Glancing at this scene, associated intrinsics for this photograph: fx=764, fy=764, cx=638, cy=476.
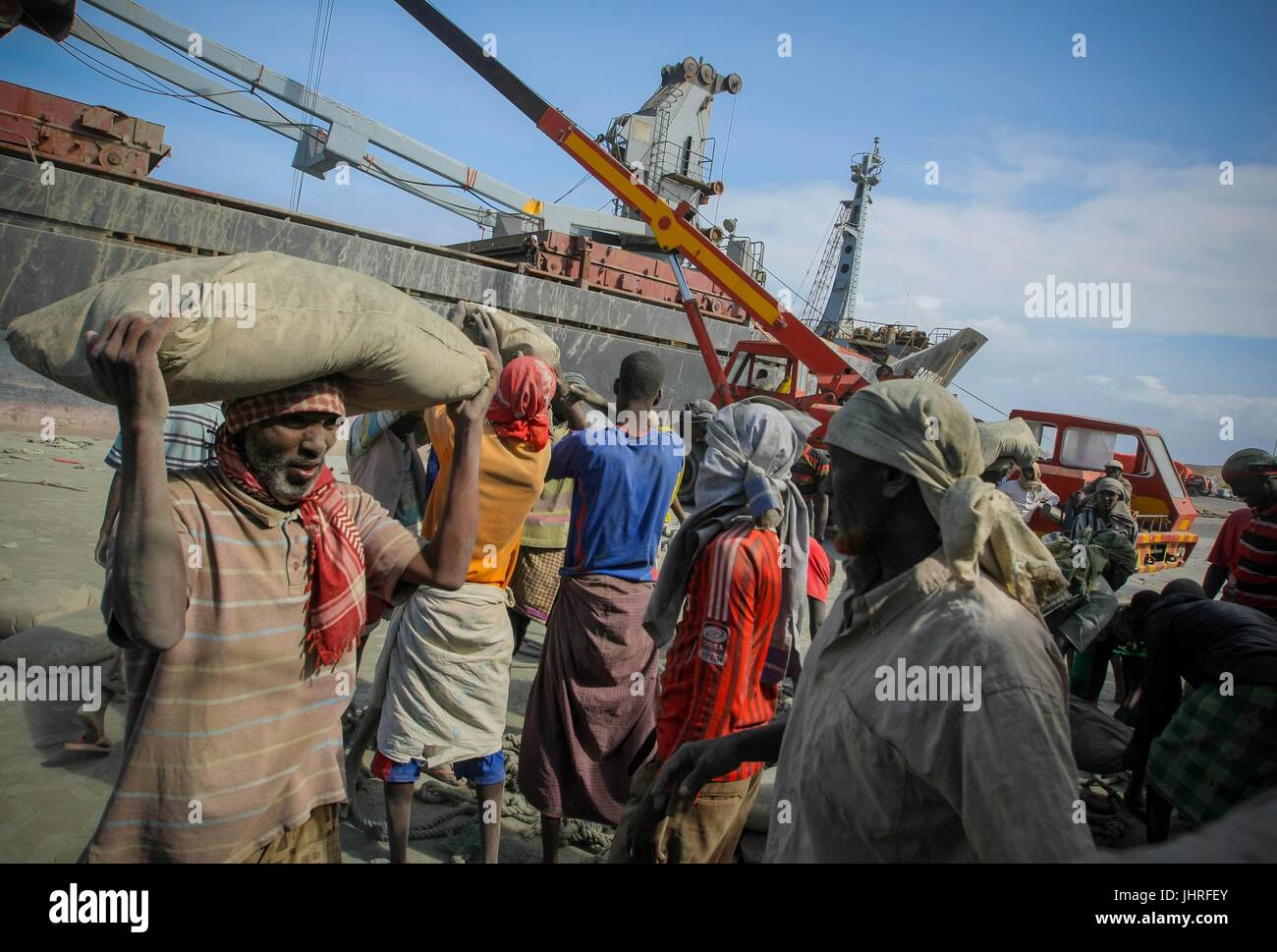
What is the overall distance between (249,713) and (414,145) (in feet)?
64.9

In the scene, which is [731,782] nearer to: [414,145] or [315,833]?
[315,833]

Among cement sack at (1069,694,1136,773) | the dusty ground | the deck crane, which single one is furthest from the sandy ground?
the deck crane

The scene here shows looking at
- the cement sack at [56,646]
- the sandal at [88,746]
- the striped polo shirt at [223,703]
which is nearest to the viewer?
the striped polo shirt at [223,703]

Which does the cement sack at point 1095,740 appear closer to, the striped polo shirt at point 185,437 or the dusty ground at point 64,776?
the dusty ground at point 64,776

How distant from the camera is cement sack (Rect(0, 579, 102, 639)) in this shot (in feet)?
14.5

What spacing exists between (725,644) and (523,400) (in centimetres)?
125

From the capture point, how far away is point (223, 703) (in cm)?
153

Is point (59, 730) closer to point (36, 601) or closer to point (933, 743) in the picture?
point (36, 601)

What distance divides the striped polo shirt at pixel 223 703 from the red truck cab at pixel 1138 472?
35.5 ft

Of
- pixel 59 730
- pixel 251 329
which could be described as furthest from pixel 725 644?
pixel 59 730

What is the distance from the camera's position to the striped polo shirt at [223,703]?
1.47m

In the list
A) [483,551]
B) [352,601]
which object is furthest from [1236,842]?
[483,551]

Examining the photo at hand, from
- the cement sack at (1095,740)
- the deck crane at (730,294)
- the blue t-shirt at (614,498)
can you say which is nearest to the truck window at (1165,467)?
the deck crane at (730,294)

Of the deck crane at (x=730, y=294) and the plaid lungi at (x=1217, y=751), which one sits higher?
the deck crane at (x=730, y=294)
